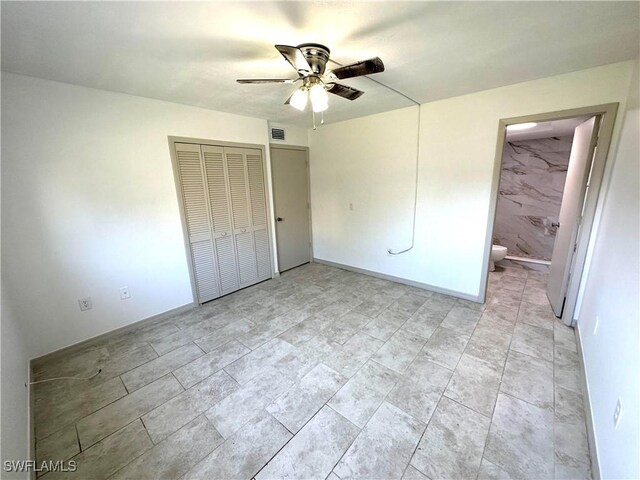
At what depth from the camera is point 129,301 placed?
8.87 feet

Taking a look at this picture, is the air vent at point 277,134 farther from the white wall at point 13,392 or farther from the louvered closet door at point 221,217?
the white wall at point 13,392

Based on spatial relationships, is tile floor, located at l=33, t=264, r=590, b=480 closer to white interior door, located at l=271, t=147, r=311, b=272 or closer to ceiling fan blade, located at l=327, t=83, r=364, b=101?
white interior door, located at l=271, t=147, r=311, b=272

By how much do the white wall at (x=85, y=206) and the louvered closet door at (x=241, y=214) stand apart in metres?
0.49

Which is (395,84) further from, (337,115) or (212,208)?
(212,208)

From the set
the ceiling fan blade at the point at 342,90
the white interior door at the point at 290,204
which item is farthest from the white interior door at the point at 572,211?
the white interior door at the point at 290,204

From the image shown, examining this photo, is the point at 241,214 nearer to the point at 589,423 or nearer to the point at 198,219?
the point at 198,219

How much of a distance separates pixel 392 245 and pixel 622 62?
2670 millimetres

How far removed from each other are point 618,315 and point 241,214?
142 inches

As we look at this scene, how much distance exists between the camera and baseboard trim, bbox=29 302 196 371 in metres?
2.27

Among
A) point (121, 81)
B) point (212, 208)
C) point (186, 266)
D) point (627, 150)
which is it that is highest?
point (121, 81)

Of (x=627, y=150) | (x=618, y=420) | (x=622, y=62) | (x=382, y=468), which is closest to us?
(x=618, y=420)

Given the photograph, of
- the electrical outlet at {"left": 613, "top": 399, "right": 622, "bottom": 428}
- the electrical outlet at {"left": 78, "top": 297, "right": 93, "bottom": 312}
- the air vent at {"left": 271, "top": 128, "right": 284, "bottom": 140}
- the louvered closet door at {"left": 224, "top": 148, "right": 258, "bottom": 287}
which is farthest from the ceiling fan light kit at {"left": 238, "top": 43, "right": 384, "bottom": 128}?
the electrical outlet at {"left": 78, "top": 297, "right": 93, "bottom": 312}

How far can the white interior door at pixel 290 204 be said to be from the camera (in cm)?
408

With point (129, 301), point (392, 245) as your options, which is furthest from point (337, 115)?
point (129, 301)
